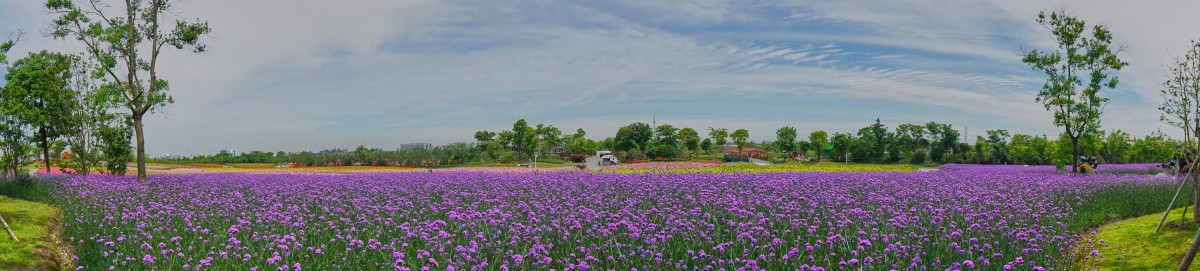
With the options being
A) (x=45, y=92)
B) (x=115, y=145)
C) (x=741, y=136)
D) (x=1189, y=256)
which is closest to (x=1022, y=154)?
(x=741, y=136)

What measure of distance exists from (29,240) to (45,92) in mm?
12008

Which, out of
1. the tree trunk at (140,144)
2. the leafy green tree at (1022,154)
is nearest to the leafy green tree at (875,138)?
the leafy green tree at (1022,154)

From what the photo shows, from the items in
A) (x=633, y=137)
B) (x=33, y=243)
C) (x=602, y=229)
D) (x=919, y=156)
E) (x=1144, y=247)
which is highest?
(x=633, y=137)

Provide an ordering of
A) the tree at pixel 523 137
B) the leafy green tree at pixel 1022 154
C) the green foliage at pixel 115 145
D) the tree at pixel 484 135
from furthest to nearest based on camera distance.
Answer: the tree at pixel 484 135 < the tree at pixel 523 137 < the leafy green tree at pixel 1022 154 < the green foliage at pixel 115 145

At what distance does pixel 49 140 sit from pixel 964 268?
82.8 feet

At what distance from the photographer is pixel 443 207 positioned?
28.8 ft

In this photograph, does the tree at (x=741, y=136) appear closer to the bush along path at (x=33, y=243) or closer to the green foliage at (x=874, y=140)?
the green foliage at (x=874, y=140)

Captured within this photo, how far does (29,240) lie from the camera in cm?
888

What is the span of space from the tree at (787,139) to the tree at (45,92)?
4411 centimetres

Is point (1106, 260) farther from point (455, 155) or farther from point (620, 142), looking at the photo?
point (620, 142)

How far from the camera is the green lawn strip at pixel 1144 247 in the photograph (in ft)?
23.7

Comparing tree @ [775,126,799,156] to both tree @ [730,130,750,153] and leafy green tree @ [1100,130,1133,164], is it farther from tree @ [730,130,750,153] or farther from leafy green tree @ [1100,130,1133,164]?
leafy green tree @ [1100,130,1133,164]

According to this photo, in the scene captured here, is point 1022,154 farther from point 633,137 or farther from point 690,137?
point 633,137

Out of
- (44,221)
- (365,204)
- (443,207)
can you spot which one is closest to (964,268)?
(443,207)
